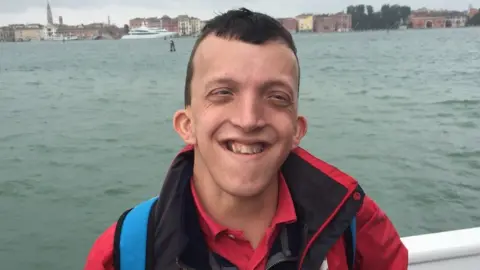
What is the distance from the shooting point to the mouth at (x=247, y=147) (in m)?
1.75

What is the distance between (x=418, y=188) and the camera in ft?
31.6

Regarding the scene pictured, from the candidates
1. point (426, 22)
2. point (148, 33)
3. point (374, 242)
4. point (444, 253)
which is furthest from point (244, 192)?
point (426, 22)

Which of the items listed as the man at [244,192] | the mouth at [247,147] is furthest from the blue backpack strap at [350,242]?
the mouth at [247,147]

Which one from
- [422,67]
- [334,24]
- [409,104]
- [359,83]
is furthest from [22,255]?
[334,24]

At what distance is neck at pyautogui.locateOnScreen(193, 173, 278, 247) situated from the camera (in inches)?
74.6

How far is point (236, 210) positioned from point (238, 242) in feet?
0.36

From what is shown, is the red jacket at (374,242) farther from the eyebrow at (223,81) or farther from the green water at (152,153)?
the green water at (152,153)

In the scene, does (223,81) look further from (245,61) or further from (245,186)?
(245,186)

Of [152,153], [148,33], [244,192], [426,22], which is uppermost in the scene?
[426,22]

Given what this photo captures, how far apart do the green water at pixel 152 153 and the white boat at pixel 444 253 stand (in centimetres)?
495

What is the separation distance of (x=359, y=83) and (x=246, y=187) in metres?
24.4

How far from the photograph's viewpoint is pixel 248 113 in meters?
1.72

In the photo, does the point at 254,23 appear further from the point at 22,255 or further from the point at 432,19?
the point at 432,19

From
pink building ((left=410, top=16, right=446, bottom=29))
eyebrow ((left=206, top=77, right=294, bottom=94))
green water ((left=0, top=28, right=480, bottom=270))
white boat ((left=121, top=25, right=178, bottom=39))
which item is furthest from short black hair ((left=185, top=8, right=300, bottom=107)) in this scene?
pink building ((left=410, top=16, right=446, bottom=29))
